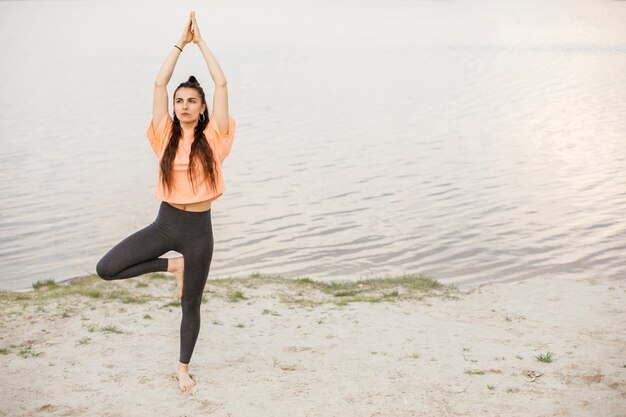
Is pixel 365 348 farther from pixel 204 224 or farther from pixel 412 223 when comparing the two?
pixel 412 223

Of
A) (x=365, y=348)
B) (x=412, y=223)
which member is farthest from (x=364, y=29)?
(x=365, y=348)

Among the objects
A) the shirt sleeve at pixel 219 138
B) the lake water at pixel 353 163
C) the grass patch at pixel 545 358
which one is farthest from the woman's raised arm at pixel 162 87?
the lake water at pixel 353 163

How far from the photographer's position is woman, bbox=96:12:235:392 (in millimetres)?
5719

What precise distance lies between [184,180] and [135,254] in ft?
2.37

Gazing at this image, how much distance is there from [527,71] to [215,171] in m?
45.0

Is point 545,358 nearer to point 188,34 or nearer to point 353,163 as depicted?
point 188,34

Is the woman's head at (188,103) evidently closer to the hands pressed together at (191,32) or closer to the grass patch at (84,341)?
the hands pressed together at (191,32)

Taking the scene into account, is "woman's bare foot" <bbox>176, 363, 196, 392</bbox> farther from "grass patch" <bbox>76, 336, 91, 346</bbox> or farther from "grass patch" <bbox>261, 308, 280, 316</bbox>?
"grass patch" <bbox>261, 308, 280, 316</bbox>

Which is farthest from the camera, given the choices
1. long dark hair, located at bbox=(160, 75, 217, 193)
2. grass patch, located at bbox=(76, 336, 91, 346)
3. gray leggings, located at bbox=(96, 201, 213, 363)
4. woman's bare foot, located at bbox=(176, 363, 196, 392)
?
grass patch, located at bbox=(76, 336, 91, 346)

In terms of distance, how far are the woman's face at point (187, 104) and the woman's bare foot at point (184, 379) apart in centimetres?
226

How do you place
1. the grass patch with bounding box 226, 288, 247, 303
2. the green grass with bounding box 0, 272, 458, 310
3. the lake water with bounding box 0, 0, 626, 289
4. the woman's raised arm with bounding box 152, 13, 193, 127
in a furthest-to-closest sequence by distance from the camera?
1. the lake water with bounding box 0, 0, 626, 289
2. the grass patch with bounding box 226, 288, 247, 303
3. the green grass with bounding box 0, 272, 458, 310
4. the woman's raised arm with bounding box 152, 13, 193, 127

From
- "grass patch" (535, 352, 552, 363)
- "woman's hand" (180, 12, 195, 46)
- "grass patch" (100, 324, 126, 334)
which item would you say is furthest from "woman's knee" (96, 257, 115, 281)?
"grass patch" (535, 352, 552, 363)

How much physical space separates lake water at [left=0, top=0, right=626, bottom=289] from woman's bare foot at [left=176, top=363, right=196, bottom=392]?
6.78m

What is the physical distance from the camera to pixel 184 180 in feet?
18.8
